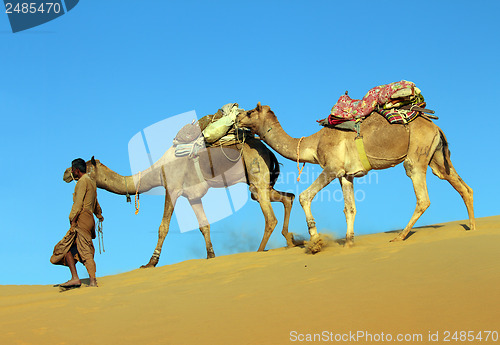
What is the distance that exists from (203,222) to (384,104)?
15.0 ft

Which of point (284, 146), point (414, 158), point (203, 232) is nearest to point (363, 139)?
point (414, 158)

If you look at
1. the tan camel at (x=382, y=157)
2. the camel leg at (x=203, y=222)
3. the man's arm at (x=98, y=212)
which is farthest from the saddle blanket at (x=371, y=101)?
the man's arm at (x=98, y=212)

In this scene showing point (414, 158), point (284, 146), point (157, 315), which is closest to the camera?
point (157, 315)

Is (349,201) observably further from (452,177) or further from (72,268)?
(72,268)

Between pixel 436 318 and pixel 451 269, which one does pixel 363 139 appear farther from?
pixel 436 318

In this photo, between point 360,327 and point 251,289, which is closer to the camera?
point 360,327

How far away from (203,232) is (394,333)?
8.00 metres

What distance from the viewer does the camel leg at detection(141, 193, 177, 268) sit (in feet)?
43.5

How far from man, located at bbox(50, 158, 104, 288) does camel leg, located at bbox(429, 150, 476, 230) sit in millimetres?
6204

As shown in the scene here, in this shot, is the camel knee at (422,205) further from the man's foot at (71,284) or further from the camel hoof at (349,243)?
the man's foot at (71,284)

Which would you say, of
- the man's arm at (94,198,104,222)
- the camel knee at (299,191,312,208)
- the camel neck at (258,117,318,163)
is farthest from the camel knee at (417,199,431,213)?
the man's arm at (94,198,104,222)

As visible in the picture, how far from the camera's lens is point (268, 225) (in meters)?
13.0

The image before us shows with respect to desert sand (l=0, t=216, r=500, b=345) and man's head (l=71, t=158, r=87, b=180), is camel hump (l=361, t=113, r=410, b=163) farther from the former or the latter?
man's head (l=71, t=158, r=87, b=180)

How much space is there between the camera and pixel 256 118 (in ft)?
A: 43.3
